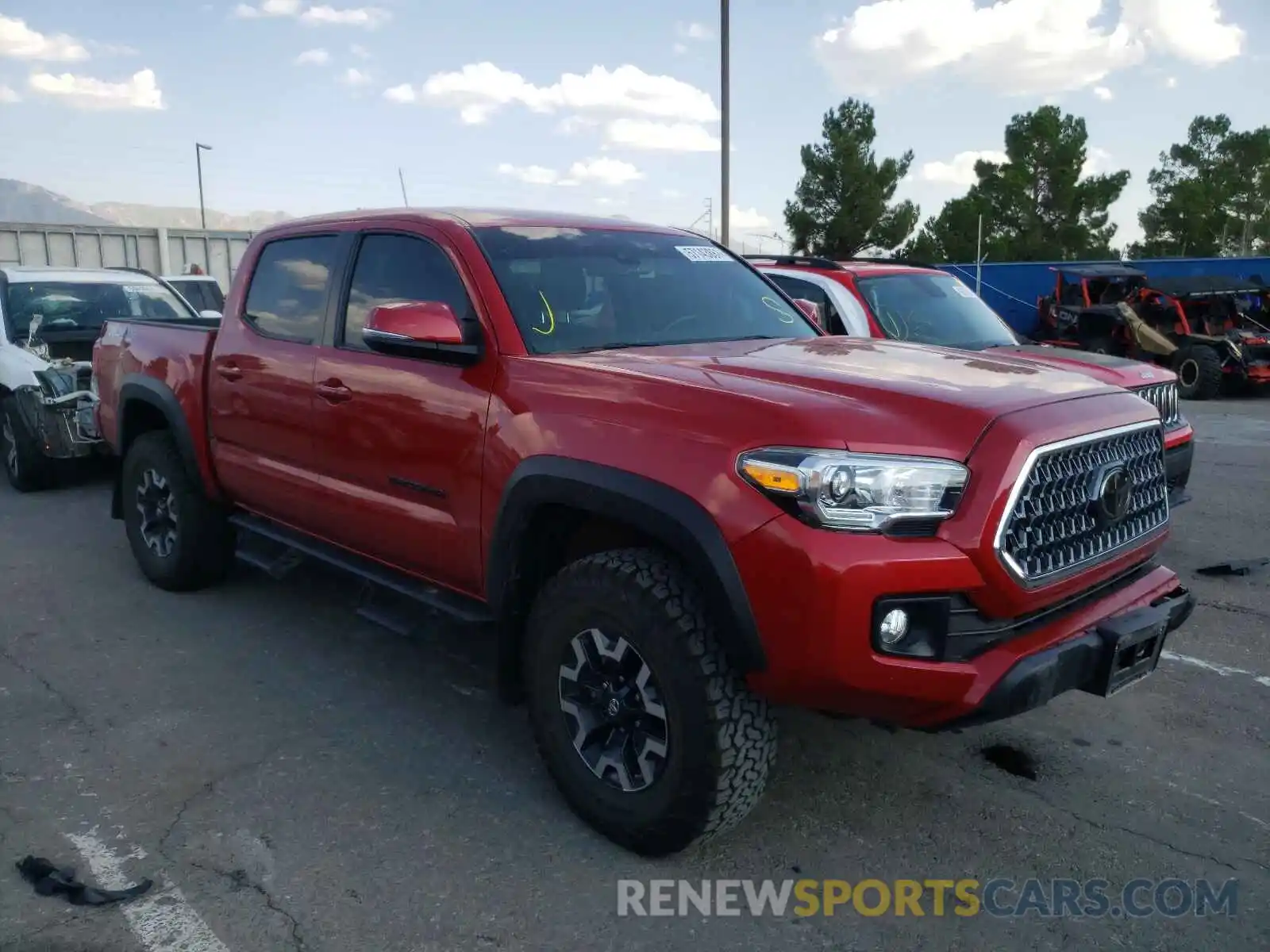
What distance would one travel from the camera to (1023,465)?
2.69 m

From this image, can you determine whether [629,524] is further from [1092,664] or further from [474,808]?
[1092,664]

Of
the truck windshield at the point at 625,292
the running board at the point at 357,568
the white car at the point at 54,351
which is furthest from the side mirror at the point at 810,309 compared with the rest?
the white car at the point at 54,351

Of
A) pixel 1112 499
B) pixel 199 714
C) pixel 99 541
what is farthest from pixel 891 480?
pixel 99 541

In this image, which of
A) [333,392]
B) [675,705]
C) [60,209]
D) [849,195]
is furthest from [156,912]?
[60,209]

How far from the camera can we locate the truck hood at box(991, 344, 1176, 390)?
5801mm

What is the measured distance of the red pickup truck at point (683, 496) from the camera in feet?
8.60

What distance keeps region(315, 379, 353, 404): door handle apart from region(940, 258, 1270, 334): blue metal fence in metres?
19.0

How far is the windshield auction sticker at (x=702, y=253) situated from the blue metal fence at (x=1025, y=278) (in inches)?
700

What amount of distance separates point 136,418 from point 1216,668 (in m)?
5.47

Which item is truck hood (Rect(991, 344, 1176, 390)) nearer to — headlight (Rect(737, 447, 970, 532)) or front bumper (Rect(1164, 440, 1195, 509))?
front bumper (Rect(1164, 440, 1195, 509))

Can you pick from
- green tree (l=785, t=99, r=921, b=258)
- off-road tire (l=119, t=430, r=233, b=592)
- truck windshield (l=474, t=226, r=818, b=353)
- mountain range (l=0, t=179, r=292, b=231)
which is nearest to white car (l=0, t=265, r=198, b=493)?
off-road tire (l=119, t=430, r=233, b=592)

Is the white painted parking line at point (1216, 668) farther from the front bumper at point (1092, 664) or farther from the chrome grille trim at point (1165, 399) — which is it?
the chrome grille trim at point (1165, 399)

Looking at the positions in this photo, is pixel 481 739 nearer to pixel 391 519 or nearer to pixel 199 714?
pixel 391 519

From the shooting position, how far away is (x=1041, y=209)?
3584 cm
